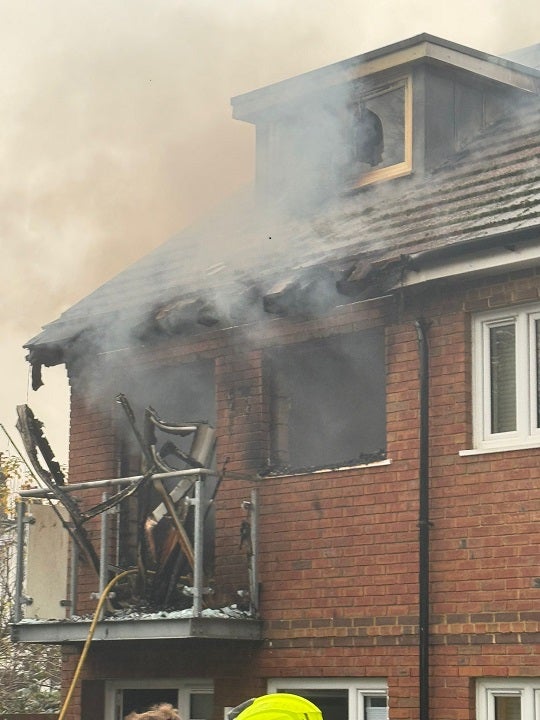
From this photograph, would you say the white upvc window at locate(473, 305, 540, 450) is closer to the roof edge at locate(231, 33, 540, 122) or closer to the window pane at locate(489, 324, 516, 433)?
the window pane at locate(489, 324, 516, 433)

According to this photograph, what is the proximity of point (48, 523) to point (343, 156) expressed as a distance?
4424 millimetres

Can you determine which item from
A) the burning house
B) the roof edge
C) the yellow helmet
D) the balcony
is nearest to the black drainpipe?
the burning house

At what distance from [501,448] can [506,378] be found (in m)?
0.59

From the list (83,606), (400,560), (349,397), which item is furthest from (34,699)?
(400,560)

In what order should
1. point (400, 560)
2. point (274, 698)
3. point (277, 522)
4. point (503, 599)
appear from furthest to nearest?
point (277, 522) < point (400, 560) < point (503, 599) < point (274, 698)

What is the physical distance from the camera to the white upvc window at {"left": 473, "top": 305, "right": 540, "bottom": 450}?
36.9ft

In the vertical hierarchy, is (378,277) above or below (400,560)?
above

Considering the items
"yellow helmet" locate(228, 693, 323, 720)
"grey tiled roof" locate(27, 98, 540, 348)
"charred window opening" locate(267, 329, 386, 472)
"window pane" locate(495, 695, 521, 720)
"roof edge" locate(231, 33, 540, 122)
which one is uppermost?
"roof edge" locate(231, 33, 540, 122)

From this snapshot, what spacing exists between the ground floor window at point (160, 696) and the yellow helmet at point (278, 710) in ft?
23.9

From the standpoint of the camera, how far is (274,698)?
20.0 ft

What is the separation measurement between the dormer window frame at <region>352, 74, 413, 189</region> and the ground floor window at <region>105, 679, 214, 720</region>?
478cm

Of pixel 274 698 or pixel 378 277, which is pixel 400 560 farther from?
pixel 274 698

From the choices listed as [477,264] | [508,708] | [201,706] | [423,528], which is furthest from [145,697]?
[477,264]

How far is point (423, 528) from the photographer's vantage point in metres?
11.5
